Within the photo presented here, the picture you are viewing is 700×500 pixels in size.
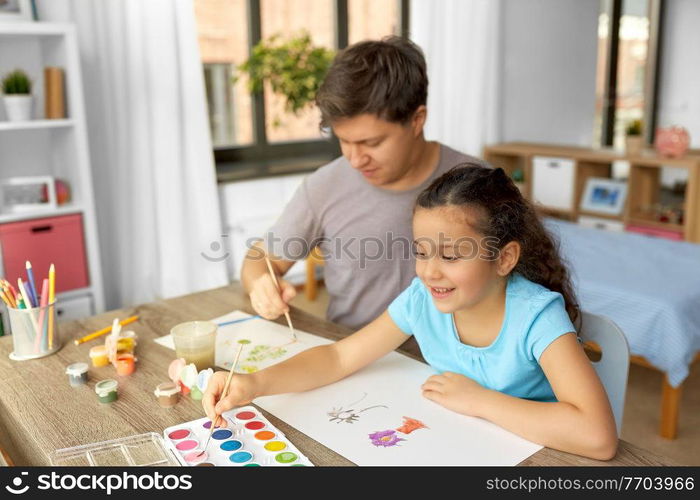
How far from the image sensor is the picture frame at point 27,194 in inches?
100

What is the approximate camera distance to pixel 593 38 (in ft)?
16.0

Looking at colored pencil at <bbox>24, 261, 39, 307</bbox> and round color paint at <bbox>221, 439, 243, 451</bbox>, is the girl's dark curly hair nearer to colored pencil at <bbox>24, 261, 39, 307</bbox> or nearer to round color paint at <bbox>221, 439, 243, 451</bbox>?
round color paint at <bbox>221, 439, 243, 451</bbox>

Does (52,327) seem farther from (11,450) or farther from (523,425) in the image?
(523,425)

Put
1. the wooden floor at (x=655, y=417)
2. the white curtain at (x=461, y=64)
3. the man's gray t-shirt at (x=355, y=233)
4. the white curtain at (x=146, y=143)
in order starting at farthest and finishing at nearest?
1. the white curtain at (x=461, y=64)
2. the white curtain at (x=146, y=143)
3. the wooden floor at (x=655, y=417)
4. the man's gray t-shirt at (x=355, y=233)

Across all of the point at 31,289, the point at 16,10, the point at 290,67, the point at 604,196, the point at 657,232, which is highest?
the point at 16,10

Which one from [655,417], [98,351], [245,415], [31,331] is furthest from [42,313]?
[655,417]

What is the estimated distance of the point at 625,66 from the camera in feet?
17.3

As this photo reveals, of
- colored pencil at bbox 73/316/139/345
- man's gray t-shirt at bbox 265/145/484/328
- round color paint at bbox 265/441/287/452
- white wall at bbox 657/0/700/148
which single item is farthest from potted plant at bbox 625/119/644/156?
round color paint at bbox 265/441/287/452

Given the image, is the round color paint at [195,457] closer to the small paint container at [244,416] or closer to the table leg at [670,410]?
the small paint container at [244,416]

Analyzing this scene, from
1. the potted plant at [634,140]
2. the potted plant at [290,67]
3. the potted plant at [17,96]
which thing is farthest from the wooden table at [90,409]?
the potted plant at [634,140]

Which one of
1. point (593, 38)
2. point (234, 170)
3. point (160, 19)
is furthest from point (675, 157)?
point (160, 19)

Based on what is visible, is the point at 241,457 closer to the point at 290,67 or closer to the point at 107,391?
the point at 107,391

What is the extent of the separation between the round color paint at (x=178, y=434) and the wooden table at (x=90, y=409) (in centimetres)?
3

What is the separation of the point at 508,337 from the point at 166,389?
22.2 inches
